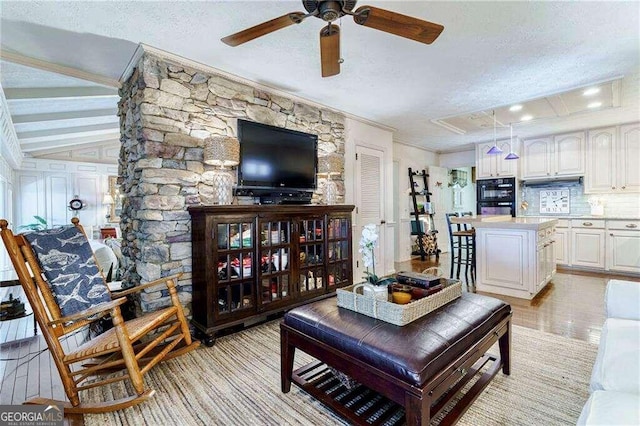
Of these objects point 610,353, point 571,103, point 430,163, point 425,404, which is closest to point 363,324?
point 425,404

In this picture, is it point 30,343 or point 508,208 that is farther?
point 508,208

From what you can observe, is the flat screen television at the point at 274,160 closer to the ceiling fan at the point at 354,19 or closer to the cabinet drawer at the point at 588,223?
the ceiling fan at the point at 354,19

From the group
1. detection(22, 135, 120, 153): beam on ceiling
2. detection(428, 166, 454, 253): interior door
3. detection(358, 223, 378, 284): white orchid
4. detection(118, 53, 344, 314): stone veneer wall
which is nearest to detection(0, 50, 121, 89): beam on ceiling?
detection(118, 53, 344, 314): stone veneer wall

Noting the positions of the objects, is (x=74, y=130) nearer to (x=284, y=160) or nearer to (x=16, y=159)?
(x=16, y=159)

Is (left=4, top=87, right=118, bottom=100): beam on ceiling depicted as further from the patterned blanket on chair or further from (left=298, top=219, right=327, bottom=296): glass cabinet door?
(left=298, top=219, right=327, bottom=296): glass cabinet door

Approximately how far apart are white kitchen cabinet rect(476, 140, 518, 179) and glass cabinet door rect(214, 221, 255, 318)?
18.4 ft

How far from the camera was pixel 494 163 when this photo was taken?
6.41 meters

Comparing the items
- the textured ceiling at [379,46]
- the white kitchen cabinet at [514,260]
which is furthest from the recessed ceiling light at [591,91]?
the white kitchen cabinet at [514,260]

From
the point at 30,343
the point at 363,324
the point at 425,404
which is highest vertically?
the point at 363,324

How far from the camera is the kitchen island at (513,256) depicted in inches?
147

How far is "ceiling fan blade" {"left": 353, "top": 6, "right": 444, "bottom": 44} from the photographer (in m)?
1.65

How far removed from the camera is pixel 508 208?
6246mm

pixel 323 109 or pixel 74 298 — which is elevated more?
pixel 323 109

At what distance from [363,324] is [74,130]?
7059mm
